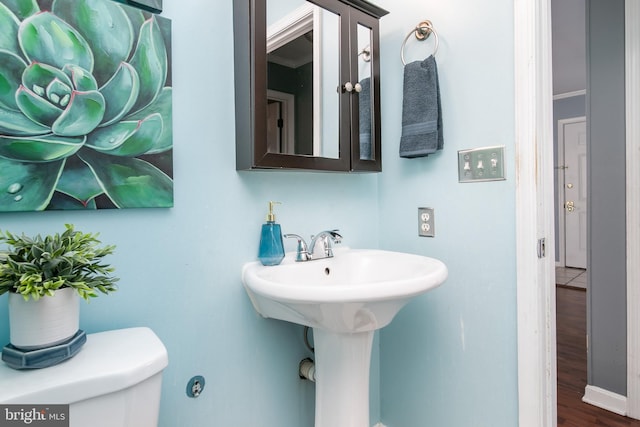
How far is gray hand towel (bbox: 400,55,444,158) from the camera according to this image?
1.29m

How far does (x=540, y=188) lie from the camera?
109 centimetres

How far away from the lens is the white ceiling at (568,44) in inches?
105

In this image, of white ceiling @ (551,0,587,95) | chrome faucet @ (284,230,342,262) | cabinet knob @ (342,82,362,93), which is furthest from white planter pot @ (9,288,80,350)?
white ceiling @ (551,0,587,95)

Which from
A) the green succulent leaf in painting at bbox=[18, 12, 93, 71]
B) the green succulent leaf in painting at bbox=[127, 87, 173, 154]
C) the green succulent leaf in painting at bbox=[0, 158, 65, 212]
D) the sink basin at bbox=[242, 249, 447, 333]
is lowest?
the sink basin at bbox=[242, 249, 447, 333]

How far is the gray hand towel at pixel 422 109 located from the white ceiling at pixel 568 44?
215 centimetres

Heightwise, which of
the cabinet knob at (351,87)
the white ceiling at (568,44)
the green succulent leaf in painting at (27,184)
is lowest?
the green succulent leaf in painting at (27,184)

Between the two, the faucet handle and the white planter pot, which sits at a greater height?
the faucet handle

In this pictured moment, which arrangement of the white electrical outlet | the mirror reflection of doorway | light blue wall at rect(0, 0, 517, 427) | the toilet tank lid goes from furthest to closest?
the white electrical outlet
the mirror reflection of doorway
light blue wall at rect(0, 0, 517, 427)
the toilet tank lid

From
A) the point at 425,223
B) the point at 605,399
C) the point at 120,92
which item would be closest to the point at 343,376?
the point at 425,223

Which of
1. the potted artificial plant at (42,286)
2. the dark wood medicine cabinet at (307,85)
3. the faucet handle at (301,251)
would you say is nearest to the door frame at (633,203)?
the dark wood medicine cabinet at (307,85)

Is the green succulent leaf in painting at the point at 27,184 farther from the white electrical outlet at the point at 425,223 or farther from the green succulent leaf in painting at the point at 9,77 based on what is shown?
the white electrical outlet at the point at 425,223

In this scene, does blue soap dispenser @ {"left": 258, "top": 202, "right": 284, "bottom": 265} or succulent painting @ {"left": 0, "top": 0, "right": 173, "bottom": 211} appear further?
blue soap dispenser @ {"left": 258, "top": 202, "right": 284, "bottom": 265}

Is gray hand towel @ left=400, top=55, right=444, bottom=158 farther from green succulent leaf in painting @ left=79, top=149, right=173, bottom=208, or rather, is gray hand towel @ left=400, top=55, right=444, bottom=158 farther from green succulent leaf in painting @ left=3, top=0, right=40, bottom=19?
green succulent leaf in painting @ left=3, top=0, right=40, bottom=19

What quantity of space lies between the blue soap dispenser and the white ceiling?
2896mm
